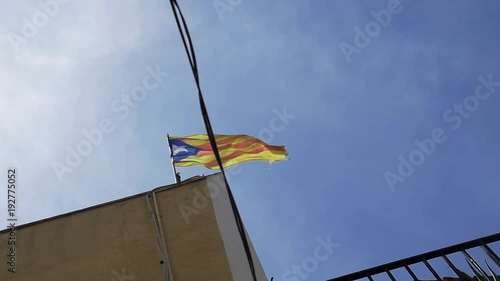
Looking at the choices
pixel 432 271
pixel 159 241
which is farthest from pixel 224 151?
pixel 432 271

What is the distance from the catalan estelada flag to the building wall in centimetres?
231

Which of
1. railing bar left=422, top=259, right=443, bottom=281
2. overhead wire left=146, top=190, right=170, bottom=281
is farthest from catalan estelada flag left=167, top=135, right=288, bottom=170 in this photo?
railing bar left=422, top=259, right=443, bottom=281

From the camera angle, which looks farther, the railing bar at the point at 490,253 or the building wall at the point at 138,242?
the building wall at the point at 138,242

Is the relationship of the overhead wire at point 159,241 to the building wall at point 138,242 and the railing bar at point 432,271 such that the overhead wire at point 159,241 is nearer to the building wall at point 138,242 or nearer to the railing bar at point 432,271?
the building wall at point 138,242

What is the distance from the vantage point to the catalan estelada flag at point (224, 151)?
983 cm

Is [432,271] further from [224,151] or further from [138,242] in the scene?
[224,151]

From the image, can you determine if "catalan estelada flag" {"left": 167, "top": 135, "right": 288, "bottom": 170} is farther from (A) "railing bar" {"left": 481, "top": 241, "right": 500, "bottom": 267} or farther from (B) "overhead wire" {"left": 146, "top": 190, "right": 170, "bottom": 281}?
(A) "railing bar" {"left": 481, "top": 241, "right": 500, "bottom": 267}

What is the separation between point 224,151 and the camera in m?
9.86

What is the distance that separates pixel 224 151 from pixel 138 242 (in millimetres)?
3372

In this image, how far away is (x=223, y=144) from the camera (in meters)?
9.91

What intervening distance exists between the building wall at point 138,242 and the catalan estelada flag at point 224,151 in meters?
2.31

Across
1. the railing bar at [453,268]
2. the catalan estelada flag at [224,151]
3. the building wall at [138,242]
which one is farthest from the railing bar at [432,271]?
the catalan estelada flag at [224,151]

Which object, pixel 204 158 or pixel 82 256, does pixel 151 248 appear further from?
pixel 204 158

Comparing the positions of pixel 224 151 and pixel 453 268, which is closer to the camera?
pixel 453 268
